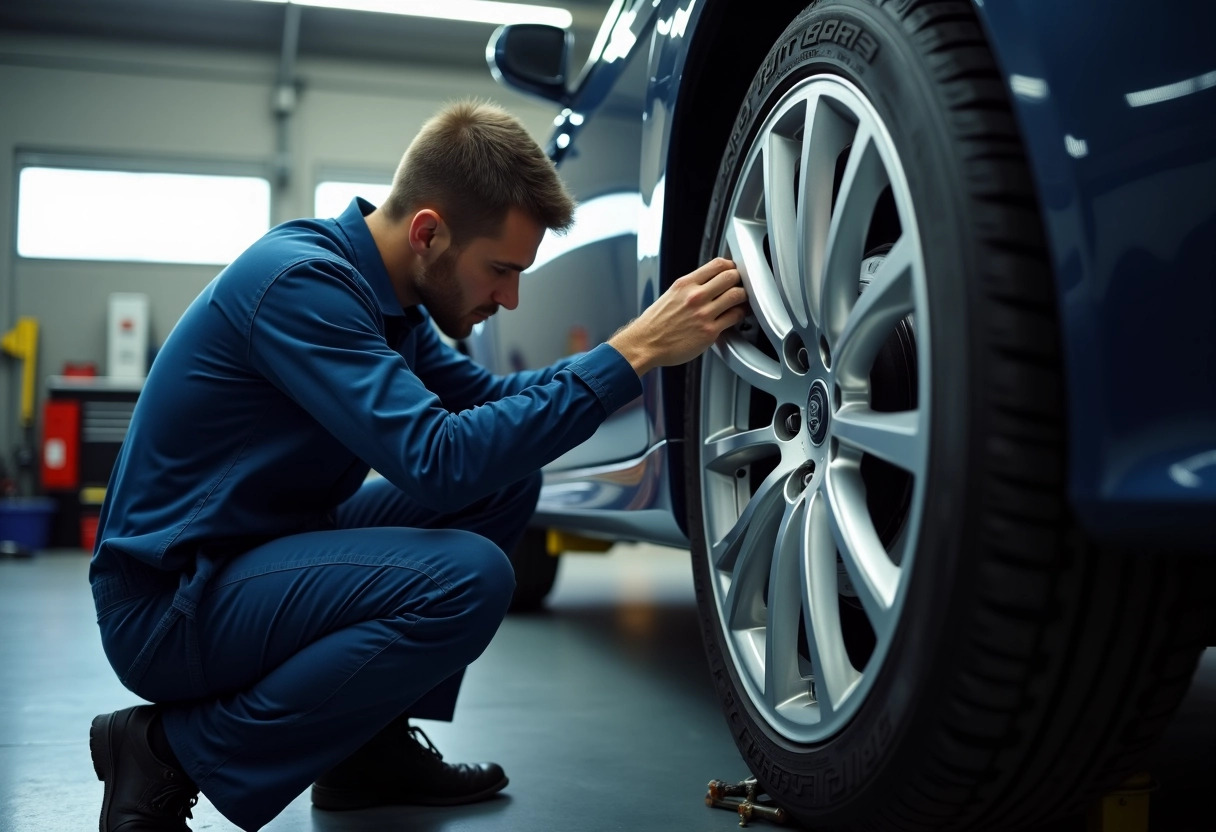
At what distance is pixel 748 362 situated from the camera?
1308mm

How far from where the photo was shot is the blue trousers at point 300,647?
52.3 inches

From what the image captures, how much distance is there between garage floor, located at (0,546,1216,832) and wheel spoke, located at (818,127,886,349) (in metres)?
0.65

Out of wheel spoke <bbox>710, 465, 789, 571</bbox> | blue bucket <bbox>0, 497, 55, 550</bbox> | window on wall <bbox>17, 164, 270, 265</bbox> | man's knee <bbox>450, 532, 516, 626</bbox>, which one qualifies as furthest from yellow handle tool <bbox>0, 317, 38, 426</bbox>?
wheel spoke <bbox>710, 465, 789, 571</bbox>

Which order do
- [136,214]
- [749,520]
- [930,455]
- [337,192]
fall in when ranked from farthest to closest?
Result: [337,192]
[136,214]
[749,520]
[930,455]

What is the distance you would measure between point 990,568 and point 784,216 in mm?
512

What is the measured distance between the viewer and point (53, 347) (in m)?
7.85

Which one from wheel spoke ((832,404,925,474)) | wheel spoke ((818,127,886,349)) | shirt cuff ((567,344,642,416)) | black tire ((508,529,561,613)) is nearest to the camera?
wheel spoke ((832,404,925,474))

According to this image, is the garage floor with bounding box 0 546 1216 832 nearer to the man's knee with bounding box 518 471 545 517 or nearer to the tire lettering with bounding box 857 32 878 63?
the man's knee with bounding box 518 471 545 517

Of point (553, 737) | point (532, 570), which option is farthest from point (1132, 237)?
point (532, 570)

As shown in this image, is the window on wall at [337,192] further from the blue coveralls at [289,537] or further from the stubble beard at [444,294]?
the blue coveralls at [289,537]

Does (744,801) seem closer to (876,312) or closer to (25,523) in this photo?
(876,312)

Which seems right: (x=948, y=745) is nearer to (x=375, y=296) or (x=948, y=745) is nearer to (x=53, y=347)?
(x=375, y=296)

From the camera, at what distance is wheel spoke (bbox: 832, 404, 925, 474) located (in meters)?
0.93

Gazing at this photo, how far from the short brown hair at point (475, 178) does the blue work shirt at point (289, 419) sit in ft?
0.39
